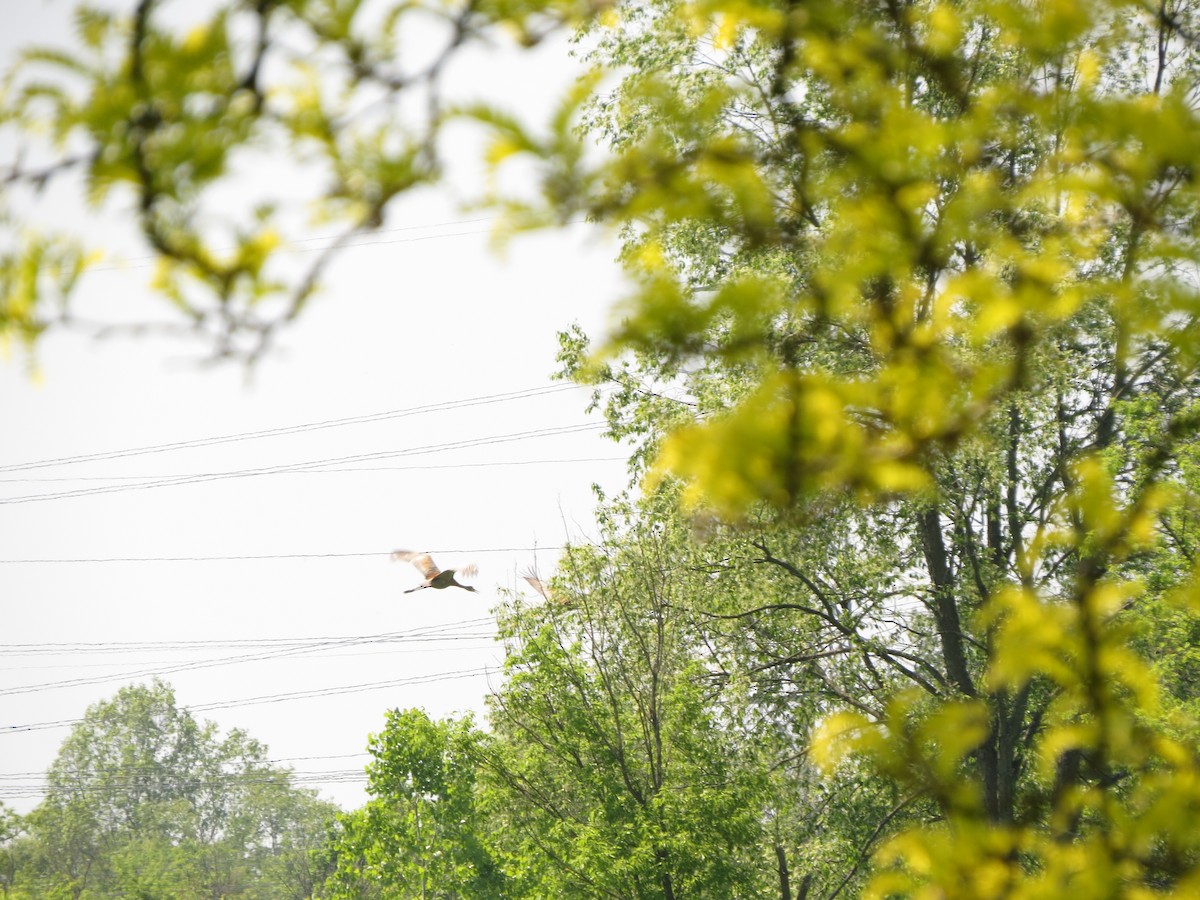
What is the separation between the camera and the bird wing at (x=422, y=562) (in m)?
20.1

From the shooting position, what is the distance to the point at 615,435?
12258 millimetres

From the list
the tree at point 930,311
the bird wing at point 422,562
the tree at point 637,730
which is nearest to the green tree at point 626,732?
the tree at point 637,730

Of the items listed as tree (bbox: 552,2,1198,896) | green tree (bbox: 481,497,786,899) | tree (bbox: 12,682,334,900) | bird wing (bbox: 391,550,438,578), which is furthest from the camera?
tree (bbox: 12,682,334,900)

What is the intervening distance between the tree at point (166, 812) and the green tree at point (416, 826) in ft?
99.7

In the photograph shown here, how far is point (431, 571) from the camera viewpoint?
66.0ft

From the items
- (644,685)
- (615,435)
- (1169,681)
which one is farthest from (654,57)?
(1169,681)

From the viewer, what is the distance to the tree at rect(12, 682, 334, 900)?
50.9m

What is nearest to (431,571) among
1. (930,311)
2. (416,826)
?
(416,826)

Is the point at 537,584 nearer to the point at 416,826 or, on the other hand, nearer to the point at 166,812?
the point at 416,826

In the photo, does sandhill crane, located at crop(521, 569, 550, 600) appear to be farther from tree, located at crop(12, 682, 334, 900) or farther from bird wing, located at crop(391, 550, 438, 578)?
tree, located at crop(12, 682, 334, 900)

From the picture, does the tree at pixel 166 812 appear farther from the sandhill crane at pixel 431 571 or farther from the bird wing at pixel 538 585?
the bird wing at pixel 538 585

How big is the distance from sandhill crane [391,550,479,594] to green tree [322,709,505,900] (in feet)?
8.63

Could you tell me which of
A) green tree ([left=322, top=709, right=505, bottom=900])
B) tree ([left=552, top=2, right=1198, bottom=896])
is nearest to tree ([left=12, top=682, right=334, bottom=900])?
green tree ([left=322, top=709, right=505, bottom=900])

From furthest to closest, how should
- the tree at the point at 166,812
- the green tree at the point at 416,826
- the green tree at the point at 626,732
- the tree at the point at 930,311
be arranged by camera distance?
the tree at the point at 166,812 → the green tree at the point at 416,826 → the green tree at the point at 626,732 → the tree at the point at 930,311
